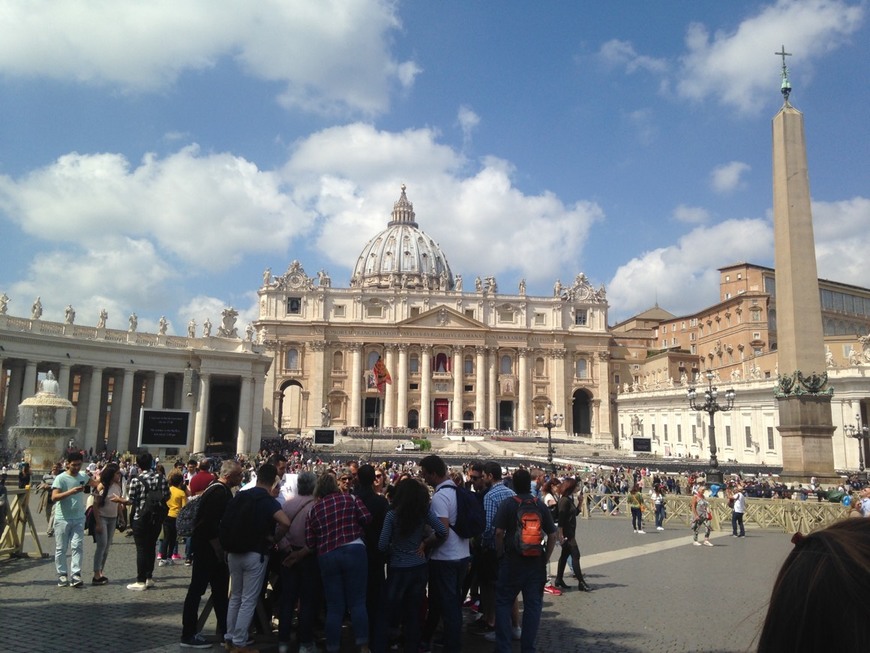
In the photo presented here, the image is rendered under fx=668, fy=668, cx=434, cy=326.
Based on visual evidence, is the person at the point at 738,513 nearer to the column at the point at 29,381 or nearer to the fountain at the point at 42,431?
the fountain at the point at 42,431

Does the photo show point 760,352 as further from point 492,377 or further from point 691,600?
point 691,600

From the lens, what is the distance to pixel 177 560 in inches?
432

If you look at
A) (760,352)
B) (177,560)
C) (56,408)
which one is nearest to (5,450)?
(56,408)

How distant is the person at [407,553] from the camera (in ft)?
20.1

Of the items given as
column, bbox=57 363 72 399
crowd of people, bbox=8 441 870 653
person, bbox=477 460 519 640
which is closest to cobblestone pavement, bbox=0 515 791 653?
person, bbox=477 460 519 640

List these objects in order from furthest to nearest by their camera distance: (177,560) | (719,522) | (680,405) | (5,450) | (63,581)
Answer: (680,405) → (5,450) → (719,522) → (177,560) → (63,581)

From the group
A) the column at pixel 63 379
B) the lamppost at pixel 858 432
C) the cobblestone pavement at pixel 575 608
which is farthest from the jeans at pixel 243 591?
the lamppost at pixel 858 432

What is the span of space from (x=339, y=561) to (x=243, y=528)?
98 cm

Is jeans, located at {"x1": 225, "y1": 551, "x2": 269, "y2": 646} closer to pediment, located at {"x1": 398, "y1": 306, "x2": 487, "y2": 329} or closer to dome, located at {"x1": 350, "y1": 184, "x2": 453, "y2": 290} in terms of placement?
pediment, located at {"x1": 398, "y1": 306, "x2": 487, "y2": 329}

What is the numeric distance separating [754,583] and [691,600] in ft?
6.47

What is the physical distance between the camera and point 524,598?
639cm

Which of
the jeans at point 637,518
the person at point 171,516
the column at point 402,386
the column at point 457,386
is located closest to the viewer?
the person at point 171,516

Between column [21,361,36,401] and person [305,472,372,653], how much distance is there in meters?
33.7

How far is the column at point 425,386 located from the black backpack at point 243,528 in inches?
2732
